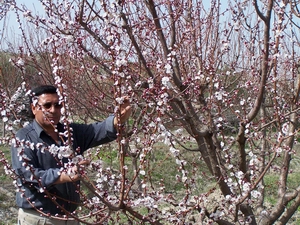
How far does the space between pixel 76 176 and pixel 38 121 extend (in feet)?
3.49

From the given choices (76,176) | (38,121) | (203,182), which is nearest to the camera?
(76,176)

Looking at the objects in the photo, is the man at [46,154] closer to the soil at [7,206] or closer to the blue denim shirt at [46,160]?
the blue denim shirt at [46,160]

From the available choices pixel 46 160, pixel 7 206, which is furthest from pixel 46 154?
pixel 7 206

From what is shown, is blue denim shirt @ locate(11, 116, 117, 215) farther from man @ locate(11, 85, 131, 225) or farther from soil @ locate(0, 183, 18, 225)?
soil @ locate(0, 183, 18, 225)

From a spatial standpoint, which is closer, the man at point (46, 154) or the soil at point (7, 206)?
the man at point (46, 154)

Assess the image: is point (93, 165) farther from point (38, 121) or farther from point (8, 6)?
point (8, 6)

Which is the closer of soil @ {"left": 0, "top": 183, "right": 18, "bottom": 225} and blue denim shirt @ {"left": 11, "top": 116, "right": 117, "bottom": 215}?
blue denim shirt @ {"left": 11, "top": 116, "right": 117, "bottom": 215}

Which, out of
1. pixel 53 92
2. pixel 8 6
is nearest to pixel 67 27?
pixel 53 92

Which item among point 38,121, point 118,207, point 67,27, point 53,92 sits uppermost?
point 67,27

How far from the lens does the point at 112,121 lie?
2.55m

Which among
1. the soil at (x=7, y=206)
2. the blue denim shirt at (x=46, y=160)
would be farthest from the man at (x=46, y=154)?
the soil at (x=7, y=206)

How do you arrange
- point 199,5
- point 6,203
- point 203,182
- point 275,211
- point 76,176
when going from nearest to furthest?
1. point 76,176
2. point 275,211
3. point 199,5
4. point 6,203
5. point 203,182

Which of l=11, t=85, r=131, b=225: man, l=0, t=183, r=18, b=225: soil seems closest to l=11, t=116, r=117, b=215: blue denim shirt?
l=11, t=85, r=131, b=225: man

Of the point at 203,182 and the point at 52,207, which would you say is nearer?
the point at 52,207
